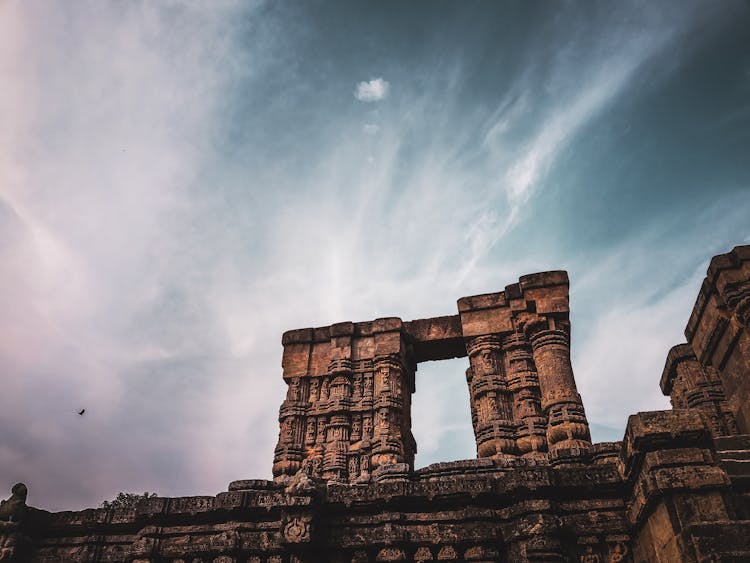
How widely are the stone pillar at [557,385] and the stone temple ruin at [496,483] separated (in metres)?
0.03

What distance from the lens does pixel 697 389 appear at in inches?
536

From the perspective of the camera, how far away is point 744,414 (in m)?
8.49

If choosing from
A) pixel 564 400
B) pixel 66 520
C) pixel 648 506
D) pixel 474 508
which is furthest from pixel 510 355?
pixel 66 520

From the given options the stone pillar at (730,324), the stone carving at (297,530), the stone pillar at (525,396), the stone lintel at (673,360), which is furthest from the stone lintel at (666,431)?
the stone lintel at (673,360)

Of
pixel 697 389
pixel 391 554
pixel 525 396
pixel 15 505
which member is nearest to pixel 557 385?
pixel 525 396

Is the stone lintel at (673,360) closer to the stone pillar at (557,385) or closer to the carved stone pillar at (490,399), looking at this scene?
the stone pillar at (557,385)

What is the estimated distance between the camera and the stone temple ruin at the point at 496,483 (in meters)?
5.29

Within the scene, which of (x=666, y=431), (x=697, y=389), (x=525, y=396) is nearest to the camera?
(x=666, y=431)

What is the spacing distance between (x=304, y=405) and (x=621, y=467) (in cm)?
856

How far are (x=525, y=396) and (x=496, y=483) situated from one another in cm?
605

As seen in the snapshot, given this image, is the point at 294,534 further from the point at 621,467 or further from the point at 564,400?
the point at 564,400

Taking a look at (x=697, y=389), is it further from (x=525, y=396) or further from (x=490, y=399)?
(x=490, y=399)

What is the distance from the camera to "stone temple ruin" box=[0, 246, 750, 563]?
5.29 m

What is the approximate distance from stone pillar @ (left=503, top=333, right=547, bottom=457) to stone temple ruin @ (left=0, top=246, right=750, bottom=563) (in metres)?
0.03
